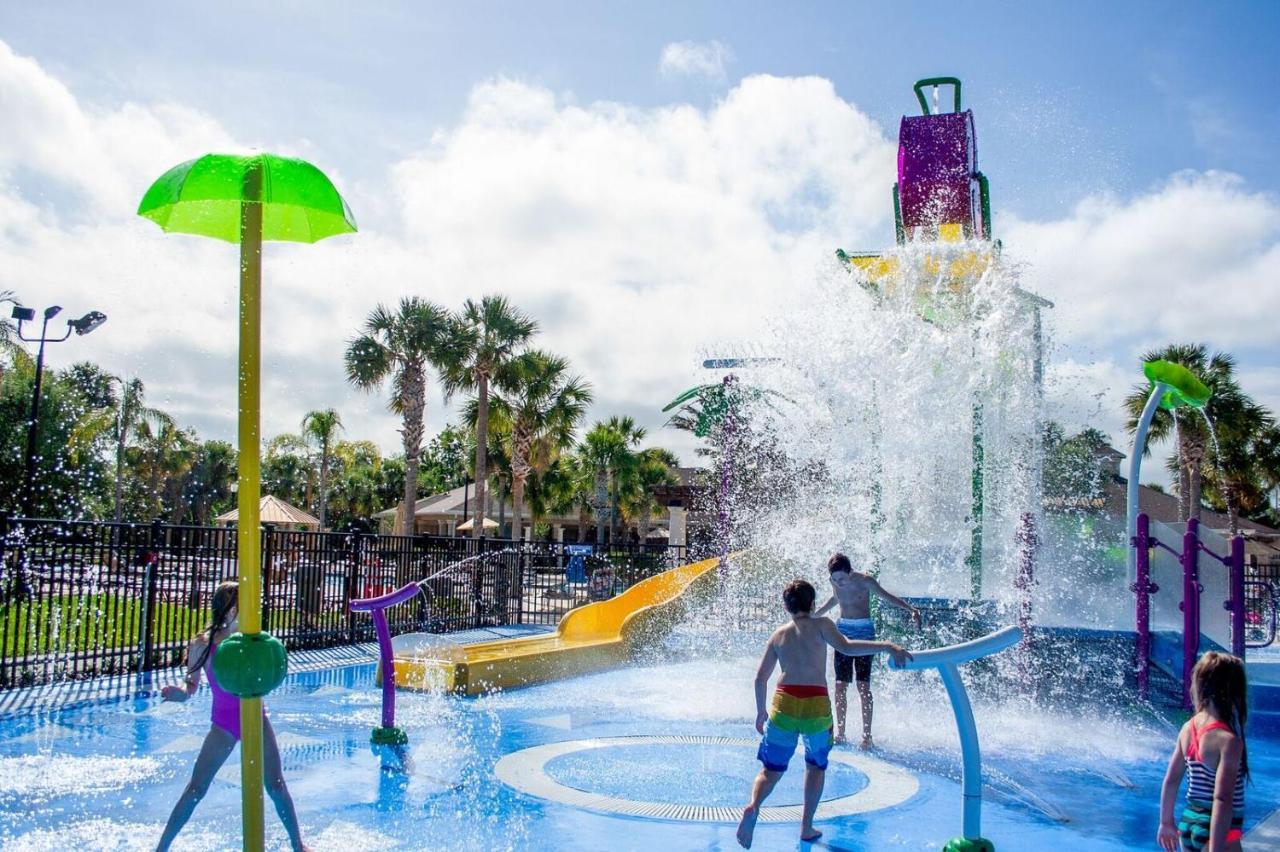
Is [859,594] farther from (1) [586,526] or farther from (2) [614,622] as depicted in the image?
(1) [586,526]

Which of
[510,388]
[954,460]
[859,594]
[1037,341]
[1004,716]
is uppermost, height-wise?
[510,388]

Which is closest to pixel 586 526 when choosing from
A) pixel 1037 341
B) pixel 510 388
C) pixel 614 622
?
pixel 510 388

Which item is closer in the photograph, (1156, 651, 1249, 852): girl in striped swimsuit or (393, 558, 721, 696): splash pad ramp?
(1156, 651, 1249, 852): girl in striped swimsuit

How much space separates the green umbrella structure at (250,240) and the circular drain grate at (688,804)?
327 cm

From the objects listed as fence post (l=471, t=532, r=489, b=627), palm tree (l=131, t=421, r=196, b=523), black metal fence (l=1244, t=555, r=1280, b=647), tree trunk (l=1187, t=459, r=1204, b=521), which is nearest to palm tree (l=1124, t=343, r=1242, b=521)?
tree trunk (l=1187, t=459, r=1204, b=521)

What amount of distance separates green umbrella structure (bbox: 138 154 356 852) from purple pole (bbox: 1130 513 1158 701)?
8130mm

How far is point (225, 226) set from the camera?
3.86 m

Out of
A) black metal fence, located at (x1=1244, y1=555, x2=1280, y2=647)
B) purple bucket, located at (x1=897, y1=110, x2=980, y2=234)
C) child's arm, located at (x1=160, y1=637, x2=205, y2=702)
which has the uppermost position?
purple bucket, located at (x1=897, y1=110, x2=980, y2=234)

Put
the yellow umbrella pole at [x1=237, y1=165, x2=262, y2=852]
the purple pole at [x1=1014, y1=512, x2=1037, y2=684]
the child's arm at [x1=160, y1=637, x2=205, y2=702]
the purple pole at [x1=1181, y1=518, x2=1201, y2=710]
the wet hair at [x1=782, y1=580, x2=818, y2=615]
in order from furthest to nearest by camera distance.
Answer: the purple pole at [x1=1014, y1=512, x2=1037, y2=684], the purple pole at [x1=1181, y1=518, x2=1201, y2=710], the wet hair at [x1=782, y1=580, x2=818, y2=615], the child's arm at [x1=160, y1=637, x2=205, y2=702], the yellow umbrella pole at [x1=237, y1=165, x2=262, y2=852]

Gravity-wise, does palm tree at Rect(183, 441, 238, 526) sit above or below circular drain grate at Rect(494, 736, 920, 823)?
above

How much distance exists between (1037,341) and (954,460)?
187 cm

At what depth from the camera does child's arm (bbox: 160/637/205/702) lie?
14.8ft

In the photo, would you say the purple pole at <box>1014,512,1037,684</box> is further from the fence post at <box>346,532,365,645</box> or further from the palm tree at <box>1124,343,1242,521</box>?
the palm tree at <box>1124,343,1242,521</box>

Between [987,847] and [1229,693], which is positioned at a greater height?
[1229,693]
